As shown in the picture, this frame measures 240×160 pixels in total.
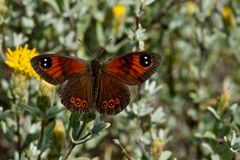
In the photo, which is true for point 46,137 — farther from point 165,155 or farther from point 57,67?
point 165,155

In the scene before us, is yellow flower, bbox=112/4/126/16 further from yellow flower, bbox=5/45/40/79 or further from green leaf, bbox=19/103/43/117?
green leaf, bbox=19/103/43/117

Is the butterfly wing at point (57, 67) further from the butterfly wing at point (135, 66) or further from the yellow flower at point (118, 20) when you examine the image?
the yellow flower at point (118, 20)

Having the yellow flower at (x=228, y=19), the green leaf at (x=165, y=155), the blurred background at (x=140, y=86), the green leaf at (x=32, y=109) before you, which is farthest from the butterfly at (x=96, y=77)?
the yellow flower at (x=228, y=19)

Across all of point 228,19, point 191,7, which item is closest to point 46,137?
point 228,19

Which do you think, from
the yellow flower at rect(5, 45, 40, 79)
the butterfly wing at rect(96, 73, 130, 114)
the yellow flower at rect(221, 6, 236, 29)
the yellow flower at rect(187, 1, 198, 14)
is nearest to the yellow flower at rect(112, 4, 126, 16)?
the yellow flower at rect(187, 1, 198, 14)

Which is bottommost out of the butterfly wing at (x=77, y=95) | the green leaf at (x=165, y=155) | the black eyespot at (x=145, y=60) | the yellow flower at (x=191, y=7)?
the green leaf at (x=165, y=155)

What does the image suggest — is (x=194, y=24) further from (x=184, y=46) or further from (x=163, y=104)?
(x=163, y=104)
